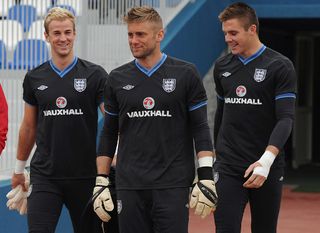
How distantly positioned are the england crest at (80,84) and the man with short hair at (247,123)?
1.05 m

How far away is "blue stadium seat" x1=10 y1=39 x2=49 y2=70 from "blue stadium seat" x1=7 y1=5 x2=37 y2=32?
0.57ft

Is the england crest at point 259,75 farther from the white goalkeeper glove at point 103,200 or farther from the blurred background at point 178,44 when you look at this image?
the blurred background at point 178,44

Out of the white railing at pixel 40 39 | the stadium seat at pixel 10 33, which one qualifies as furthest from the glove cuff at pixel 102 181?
the stadium seat at pixel 10 33

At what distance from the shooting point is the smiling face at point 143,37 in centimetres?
586

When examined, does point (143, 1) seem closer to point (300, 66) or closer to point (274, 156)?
point (274, 156)

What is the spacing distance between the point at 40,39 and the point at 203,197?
4.67m

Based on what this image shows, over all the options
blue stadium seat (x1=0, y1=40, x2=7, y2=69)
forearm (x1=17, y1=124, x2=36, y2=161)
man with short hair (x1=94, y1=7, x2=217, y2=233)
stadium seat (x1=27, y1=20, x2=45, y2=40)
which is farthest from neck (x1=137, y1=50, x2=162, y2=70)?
stadium seat (x1=27, y1=20, x2=45, y2=40)

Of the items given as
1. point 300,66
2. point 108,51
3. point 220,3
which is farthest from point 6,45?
point 300,66

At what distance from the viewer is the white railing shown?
9336 millimetres

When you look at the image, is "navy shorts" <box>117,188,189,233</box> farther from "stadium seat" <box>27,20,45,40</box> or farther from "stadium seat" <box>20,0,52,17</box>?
"stadium seat" <box>20,0,52,17</box>

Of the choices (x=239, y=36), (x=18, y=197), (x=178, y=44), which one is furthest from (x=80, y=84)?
(x=178, y=44)

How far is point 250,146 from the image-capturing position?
269 inches

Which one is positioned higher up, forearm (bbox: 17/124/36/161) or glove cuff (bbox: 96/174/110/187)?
forearm (bbox: 17/124/36/161)

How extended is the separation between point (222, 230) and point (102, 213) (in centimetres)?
118
